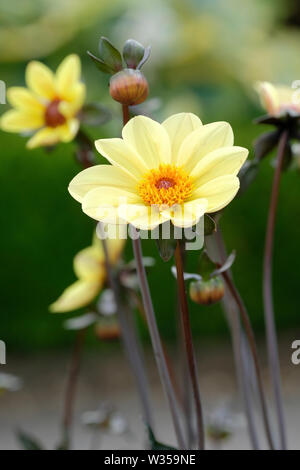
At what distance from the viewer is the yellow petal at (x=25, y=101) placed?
1.95ft

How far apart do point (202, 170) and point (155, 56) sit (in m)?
2.06

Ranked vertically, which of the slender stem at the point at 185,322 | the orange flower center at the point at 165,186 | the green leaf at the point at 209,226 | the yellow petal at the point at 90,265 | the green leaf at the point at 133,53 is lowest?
the slender stem at the point at 185,322

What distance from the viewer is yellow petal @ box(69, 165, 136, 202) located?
384mm

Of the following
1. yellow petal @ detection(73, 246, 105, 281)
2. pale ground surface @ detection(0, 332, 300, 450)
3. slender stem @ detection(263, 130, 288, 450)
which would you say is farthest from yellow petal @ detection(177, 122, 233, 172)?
pale ground surface @ detection(0, 332, 300, 450)

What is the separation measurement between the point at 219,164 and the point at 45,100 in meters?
0.26

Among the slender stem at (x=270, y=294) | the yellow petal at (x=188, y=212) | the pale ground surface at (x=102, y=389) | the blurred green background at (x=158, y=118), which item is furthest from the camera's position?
the blurred green background at (x=158, y=118)

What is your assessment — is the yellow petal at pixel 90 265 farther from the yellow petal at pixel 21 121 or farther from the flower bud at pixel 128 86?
the flower bud at pixel 128 86

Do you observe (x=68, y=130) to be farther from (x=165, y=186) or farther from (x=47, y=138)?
(x=165, y=186)

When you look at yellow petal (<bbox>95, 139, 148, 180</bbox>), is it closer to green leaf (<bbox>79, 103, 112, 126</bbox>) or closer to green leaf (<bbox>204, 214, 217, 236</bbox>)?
green leaf (<bbox>204, 214, 217, 236</bbox>)

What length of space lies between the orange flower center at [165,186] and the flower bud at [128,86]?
4 cm

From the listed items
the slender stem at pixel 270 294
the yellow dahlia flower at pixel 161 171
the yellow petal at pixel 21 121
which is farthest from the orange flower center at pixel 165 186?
the yellow petal at pixel 21 121

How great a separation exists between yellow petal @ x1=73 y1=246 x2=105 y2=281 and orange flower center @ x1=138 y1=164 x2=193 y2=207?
8.3 inches

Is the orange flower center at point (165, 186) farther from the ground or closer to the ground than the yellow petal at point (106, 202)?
→ farther from the ground
